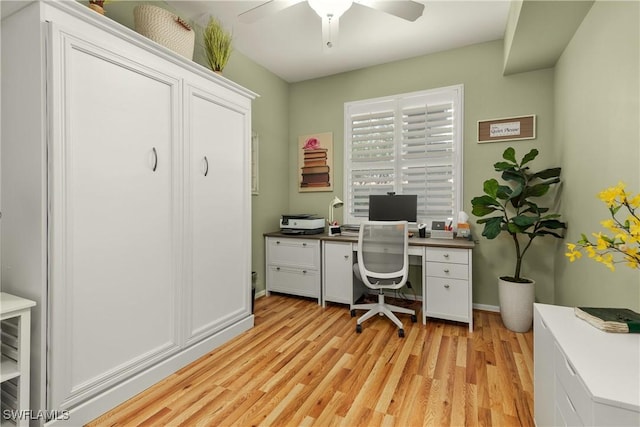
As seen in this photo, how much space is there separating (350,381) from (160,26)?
2.64m

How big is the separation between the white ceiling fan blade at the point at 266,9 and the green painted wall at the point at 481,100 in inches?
70.3

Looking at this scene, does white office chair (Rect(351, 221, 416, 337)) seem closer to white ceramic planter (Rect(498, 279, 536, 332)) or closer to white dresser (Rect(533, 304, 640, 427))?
white ceramic planter (Rect(498, 279, 536, 332))

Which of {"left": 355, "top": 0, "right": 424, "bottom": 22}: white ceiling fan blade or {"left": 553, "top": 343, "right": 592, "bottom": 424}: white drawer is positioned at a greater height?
{"left": 355, "top": 0, "right": 424, "bottom": 22}: white ceiling fan blade

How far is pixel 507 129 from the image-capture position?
3033 mm

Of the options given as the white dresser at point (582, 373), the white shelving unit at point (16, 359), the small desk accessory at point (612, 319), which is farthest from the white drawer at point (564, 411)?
the white shelving unit at point (16, 359)

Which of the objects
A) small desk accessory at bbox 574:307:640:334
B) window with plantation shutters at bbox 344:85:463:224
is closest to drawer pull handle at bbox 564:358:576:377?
small desk accessory at bbox 574:307:640:334

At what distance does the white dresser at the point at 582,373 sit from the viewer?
78 centimetres

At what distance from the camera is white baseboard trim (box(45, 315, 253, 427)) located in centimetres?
152

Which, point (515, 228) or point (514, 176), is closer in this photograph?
point (515, 228)

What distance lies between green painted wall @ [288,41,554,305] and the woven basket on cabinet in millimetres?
2109

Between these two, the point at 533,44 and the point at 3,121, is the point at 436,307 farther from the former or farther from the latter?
the point at 3,121

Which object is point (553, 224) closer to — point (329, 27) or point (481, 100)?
point (481, 100)

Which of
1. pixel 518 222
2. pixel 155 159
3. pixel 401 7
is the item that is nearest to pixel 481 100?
pixel 518 222

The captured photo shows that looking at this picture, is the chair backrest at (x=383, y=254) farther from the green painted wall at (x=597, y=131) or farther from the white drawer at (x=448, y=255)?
the green painted wall at (x=597, y=131)
